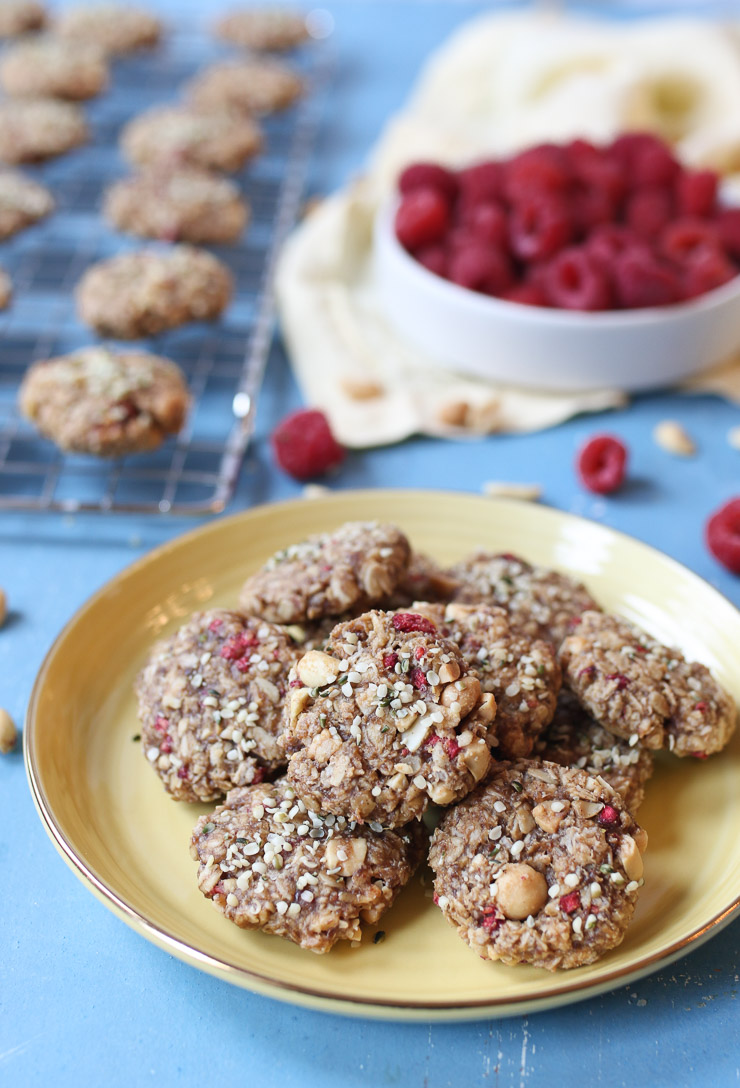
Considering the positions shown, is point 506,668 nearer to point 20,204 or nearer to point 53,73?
point 20,204

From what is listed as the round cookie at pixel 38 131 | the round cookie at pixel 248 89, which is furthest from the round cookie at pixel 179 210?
the round cookie at pixel 248 89

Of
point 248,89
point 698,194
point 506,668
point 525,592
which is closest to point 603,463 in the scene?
point 525,592

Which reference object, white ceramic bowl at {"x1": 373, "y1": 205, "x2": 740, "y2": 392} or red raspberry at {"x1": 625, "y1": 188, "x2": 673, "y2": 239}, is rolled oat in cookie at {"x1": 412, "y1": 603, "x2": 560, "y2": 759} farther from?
red raspberry at {"x1": 625, "y1": 188, "x2": 673, "y2": 239}

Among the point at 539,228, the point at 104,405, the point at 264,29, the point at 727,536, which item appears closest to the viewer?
the point at 727,536

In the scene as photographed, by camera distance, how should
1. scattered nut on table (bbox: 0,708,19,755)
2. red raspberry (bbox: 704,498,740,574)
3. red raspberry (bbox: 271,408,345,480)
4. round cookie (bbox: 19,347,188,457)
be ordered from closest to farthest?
scattered nut on table (bbox: 0,708,19,755), red raspberry (bbox: 704,498,740,574), round cookie (bbox: 19,347,188,457), red raspberry (bbox: 271,408,345,480)

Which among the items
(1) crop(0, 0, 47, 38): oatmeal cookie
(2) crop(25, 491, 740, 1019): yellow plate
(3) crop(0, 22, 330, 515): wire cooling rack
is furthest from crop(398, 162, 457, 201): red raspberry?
(1) crop(0, 0, 47, 38): oatmeal cookie

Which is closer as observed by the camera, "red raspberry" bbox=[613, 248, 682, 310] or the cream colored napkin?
"red raspberry" bbox=[613, 248, 682, 310]
